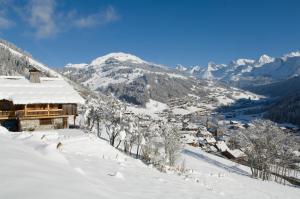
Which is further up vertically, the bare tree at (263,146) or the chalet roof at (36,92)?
the chalet roof at (36,92)

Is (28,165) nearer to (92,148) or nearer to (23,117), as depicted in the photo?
(92,148)

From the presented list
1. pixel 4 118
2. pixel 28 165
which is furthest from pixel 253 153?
pixel 28 165

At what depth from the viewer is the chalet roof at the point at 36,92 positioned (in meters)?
53.7

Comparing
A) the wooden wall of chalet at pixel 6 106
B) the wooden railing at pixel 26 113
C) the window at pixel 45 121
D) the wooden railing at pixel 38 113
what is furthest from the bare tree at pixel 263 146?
the wooden wall of chalet at pixel 6 106

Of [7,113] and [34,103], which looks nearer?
[34,103]

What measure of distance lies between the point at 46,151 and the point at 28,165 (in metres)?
3.40

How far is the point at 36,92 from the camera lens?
55.8m

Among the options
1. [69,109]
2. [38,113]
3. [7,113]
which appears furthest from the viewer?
[69,109]

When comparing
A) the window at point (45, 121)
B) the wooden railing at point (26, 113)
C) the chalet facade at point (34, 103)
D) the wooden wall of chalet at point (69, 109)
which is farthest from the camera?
the wooden wall of chalet at point (69, 109)

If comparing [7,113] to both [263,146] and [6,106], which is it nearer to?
[6,106]

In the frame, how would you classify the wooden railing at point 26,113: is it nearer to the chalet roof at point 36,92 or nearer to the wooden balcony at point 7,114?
the wooden balcony at point 7,114

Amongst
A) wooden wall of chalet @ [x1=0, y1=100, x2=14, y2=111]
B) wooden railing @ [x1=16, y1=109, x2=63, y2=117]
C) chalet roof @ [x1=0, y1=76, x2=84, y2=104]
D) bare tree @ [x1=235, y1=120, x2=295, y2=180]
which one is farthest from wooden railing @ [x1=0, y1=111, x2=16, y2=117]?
bare tree @ [x1=235, y1=120, x2=295, y2=180]

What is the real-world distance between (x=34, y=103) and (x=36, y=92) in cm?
223

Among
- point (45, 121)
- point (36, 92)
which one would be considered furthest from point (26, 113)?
point (45, 121)
